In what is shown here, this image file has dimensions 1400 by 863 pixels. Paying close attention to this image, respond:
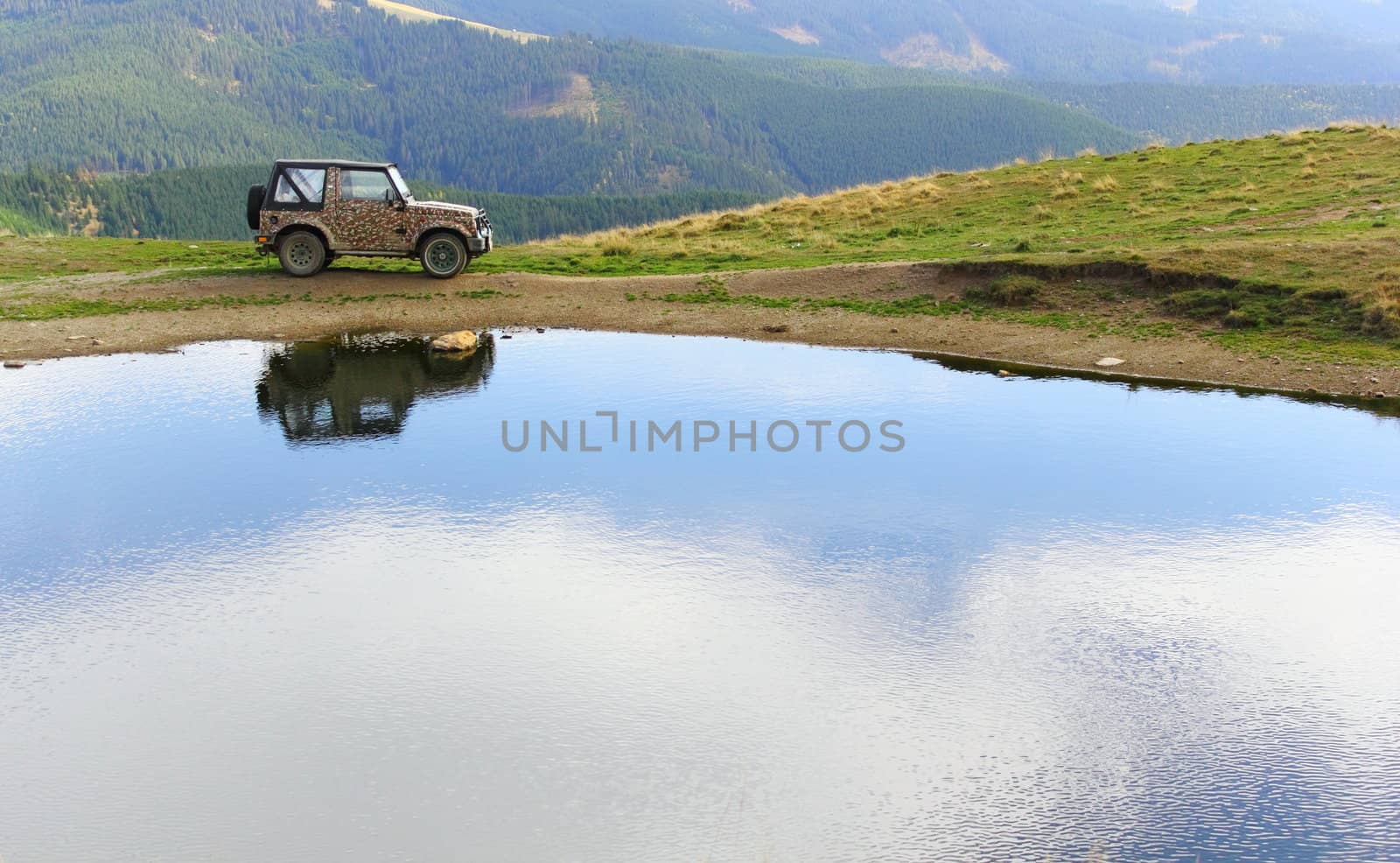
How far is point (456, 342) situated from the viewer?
73.6 ft

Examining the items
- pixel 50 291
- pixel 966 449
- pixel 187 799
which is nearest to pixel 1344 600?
pixel 966 449

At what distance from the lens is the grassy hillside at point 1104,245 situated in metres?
22.0

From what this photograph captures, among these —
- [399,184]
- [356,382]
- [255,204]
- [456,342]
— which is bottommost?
[356,382]

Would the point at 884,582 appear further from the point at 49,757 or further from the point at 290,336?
the point at 290,336

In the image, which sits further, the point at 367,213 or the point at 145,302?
the point at 367,213

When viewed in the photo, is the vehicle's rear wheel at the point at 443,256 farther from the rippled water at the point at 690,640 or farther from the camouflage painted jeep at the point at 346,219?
the rippled water at the point at 690,640

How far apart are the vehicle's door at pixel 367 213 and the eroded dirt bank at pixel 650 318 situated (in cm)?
87

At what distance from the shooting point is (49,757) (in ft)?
30.1

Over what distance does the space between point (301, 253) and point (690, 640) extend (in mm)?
17809

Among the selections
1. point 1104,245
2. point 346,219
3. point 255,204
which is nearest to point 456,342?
point 346,219

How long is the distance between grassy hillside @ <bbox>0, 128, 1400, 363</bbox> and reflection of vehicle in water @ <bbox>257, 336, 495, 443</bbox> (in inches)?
212

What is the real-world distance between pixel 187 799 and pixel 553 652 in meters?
3.25

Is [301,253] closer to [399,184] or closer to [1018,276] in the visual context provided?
[399,184]

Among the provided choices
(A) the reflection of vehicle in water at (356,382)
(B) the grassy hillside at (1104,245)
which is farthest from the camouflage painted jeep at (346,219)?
(A) the reflection of vehicle in water at (356,382)
